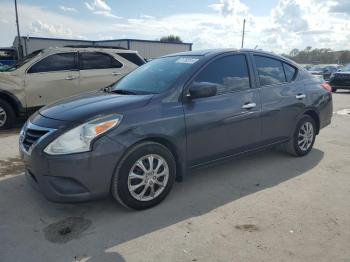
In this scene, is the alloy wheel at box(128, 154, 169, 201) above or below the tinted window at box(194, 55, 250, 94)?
below

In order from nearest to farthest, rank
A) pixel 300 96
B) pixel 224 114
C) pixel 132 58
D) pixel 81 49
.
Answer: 1. pixel 224 114
2. pixel 300 96
3. pixel 81 49
4. pixel 132 58

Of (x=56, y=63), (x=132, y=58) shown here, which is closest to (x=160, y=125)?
(x=56, y=63)

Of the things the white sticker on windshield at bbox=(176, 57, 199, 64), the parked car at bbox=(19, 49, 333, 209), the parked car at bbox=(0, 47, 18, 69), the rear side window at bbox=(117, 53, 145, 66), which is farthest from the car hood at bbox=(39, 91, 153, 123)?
the parked car at bbox=(0, 47, 18, 69)

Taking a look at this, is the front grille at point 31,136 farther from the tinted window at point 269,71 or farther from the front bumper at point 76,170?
the tinted window at point 269,71

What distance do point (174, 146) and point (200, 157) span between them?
44 centimetres

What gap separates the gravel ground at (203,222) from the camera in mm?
3066

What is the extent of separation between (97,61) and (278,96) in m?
5.27

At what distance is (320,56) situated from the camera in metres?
54.1

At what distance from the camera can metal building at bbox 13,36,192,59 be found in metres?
27.5

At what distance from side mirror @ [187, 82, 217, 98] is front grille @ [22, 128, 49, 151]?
158cm

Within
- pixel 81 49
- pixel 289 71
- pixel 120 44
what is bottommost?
pixel 289 71

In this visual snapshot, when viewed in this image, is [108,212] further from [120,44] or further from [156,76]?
[120,44]

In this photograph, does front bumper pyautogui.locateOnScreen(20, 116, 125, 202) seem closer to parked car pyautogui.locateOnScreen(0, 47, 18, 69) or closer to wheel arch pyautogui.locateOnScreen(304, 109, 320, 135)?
wheel arch pyautogui.locateOnScreen(304, 109, 320, 135)

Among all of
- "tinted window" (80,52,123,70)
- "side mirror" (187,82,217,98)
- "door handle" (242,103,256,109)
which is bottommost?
"door handle" (242,103,256,109)
